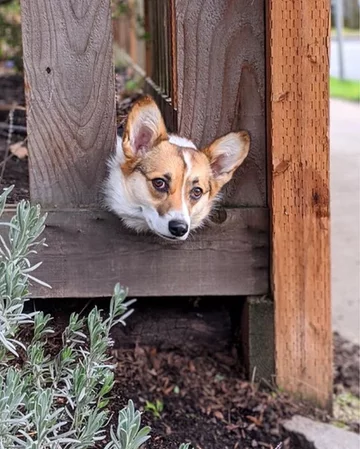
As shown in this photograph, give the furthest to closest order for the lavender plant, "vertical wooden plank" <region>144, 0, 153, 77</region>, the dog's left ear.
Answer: "vertical wooden plank" <region>144, 0, 153, 77</region>, the dog's left ear, the lavender plant

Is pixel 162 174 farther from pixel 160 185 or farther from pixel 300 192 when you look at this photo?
pixel 300 192

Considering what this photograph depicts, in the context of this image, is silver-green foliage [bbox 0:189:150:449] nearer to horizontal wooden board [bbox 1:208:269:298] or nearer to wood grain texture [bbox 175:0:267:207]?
horizontal wooden board [bbox 1:208:269:298]

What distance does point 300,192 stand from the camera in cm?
338

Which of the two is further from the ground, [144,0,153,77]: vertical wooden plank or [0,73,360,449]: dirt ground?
[144,0,153,77]: vertical wooden plank

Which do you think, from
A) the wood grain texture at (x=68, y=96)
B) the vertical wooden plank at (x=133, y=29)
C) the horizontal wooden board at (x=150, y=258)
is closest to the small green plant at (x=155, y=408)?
the horizontal wooden board at (x=150, y=258)

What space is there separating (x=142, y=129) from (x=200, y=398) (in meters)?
1.16

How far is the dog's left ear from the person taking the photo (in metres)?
3.21

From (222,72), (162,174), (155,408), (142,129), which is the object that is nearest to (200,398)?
(155,408)

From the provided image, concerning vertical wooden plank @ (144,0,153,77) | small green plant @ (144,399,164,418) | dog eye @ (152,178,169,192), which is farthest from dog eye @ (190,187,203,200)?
vertical wooden plank @ (144,0,153,77)

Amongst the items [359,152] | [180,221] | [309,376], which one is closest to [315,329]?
[309,376]

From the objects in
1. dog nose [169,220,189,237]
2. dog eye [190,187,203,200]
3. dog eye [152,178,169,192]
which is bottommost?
dog nose [169,220,189,237]

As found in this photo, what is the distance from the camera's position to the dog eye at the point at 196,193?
10.4 ft

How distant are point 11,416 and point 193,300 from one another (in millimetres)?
1695

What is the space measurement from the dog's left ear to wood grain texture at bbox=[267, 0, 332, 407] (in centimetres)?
15
